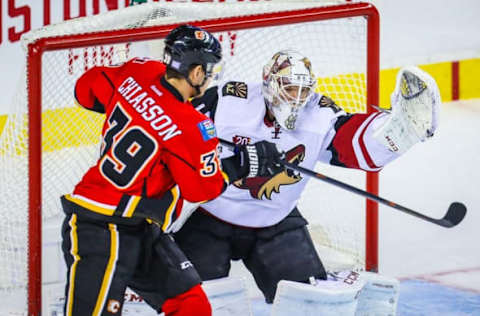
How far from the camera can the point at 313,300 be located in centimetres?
302

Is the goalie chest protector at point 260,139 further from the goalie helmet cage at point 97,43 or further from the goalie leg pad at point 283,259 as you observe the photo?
the goalie helmet cage at point 97,43

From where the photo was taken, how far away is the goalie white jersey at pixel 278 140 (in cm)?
311

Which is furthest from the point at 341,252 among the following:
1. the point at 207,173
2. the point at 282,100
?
the point at 207,173

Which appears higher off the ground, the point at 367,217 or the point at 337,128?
the point at 337,128

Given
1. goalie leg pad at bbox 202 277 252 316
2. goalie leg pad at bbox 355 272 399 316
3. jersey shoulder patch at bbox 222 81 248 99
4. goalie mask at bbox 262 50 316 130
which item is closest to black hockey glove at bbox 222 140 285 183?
goalie mask at bbox 262 50 316 130

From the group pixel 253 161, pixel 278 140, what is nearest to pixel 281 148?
pixel 278 140

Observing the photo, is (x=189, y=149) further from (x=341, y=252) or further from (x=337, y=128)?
(x=341, y=252)

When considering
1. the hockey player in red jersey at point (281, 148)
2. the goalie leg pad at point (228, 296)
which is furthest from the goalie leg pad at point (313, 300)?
the goalie leg pad at point (228, 296)

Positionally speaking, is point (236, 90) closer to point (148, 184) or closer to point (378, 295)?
point (148, 184)

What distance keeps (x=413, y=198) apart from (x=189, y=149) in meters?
1.93

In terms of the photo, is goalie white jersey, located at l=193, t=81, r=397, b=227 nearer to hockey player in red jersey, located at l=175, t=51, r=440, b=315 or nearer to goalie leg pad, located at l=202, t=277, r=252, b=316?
hockey player in red jersey, located at l=175, t=51, r=440, b=315

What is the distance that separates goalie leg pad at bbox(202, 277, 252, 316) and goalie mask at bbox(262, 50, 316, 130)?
474 mm

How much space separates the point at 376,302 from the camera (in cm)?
319

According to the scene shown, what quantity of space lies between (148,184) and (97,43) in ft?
2.05
